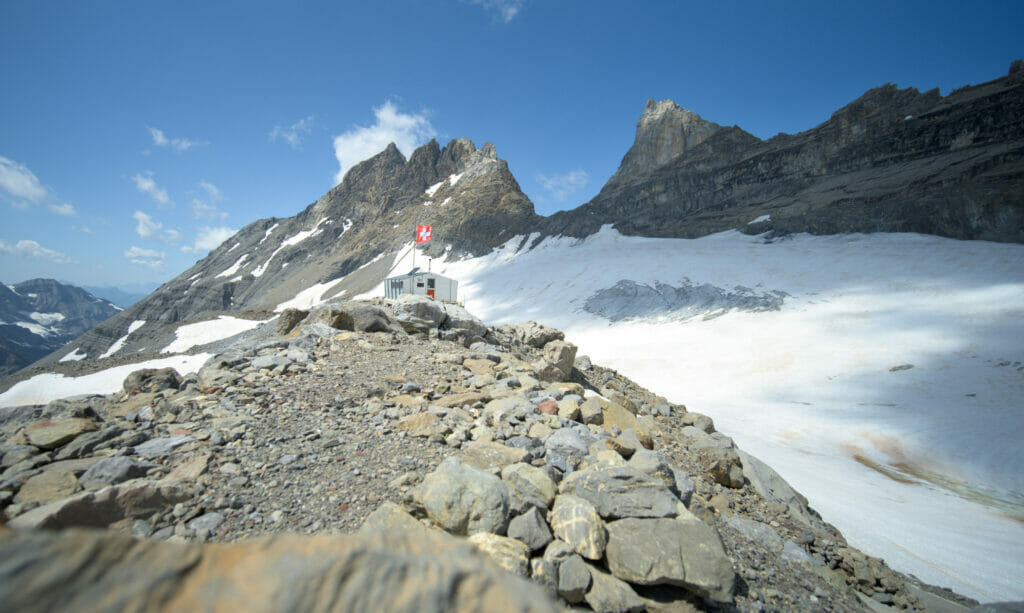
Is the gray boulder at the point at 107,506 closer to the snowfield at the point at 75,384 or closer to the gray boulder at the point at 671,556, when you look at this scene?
the gray boulder at the point at 671,556

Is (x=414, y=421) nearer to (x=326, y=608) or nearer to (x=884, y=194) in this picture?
(x=326, y=608)

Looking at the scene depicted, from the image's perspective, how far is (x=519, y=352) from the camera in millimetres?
11297

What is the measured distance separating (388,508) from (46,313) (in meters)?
258

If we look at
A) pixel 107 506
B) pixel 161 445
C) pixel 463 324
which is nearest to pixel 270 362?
pixel 161 445

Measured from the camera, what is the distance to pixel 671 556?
2951 mm

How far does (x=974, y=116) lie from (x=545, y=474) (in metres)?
57.4

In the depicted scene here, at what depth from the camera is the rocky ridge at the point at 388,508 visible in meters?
1.15

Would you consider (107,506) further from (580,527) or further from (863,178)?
(863,178)

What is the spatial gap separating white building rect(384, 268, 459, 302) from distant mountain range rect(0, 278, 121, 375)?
147864 mm

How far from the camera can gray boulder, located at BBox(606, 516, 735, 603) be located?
9.28 feet

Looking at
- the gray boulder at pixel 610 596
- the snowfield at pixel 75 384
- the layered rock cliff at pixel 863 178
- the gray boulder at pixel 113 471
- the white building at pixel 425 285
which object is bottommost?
the snowfield at pixel 75 384

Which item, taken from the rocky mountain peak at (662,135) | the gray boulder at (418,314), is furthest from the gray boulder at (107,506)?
the rocky mountain peak at (662,135)

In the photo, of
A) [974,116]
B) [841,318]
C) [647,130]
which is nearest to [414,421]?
[841,318]

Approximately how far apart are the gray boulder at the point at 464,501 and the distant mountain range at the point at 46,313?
167 metres
